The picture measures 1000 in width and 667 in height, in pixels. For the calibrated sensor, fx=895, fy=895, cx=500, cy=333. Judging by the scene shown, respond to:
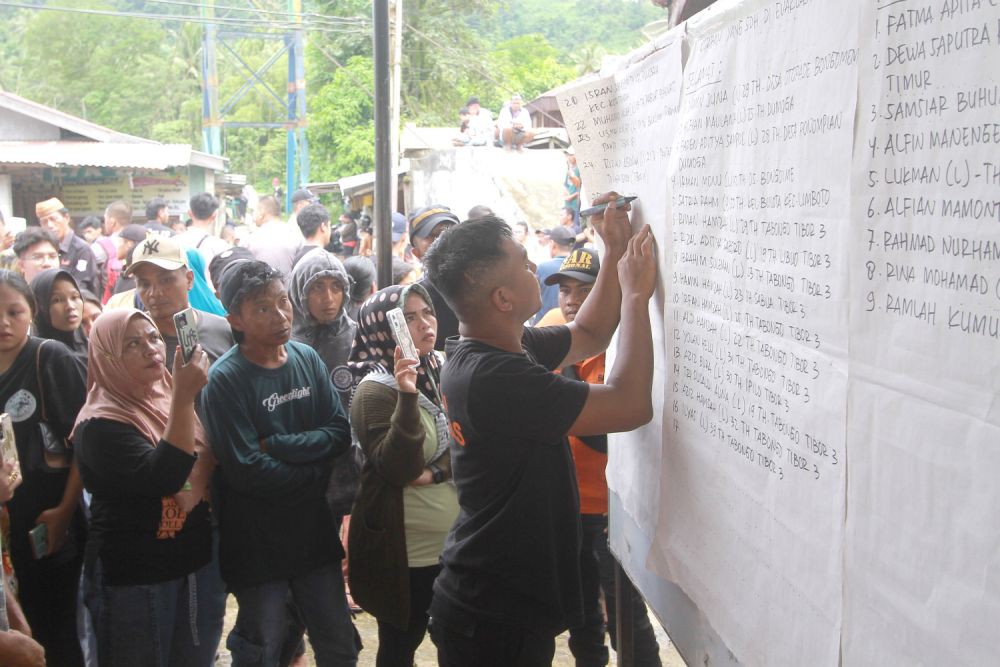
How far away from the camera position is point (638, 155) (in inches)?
107

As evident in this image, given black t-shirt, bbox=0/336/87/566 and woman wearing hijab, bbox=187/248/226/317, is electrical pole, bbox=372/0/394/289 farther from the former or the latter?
black t-shirt, bbox=0/336/87/566

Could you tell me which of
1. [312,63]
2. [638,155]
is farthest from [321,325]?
[312,63]

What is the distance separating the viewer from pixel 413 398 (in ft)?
10.5

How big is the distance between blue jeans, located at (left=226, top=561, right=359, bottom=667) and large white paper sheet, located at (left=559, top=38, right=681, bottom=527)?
1219 mm

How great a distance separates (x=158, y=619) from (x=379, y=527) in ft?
2.79

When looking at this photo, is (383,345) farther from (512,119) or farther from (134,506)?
(512,119)

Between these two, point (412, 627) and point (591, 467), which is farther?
point (591, 467)

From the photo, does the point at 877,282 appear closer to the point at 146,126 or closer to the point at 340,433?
the point at 340,433

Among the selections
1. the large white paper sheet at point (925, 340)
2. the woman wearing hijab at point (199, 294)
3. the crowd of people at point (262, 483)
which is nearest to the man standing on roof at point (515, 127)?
the woman wearing hijab at point (199, 294)

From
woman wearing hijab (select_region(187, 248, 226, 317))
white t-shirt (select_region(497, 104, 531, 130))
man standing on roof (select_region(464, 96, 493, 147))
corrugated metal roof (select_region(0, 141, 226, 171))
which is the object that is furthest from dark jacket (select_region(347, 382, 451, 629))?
corrugated metal roof (select_region(0, 141, 226, 171))

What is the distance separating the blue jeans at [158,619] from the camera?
3.20 metres

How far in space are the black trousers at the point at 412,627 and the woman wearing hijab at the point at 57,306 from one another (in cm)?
188

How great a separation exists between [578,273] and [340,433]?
116 centimetres

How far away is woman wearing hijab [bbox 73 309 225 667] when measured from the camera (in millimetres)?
3141
